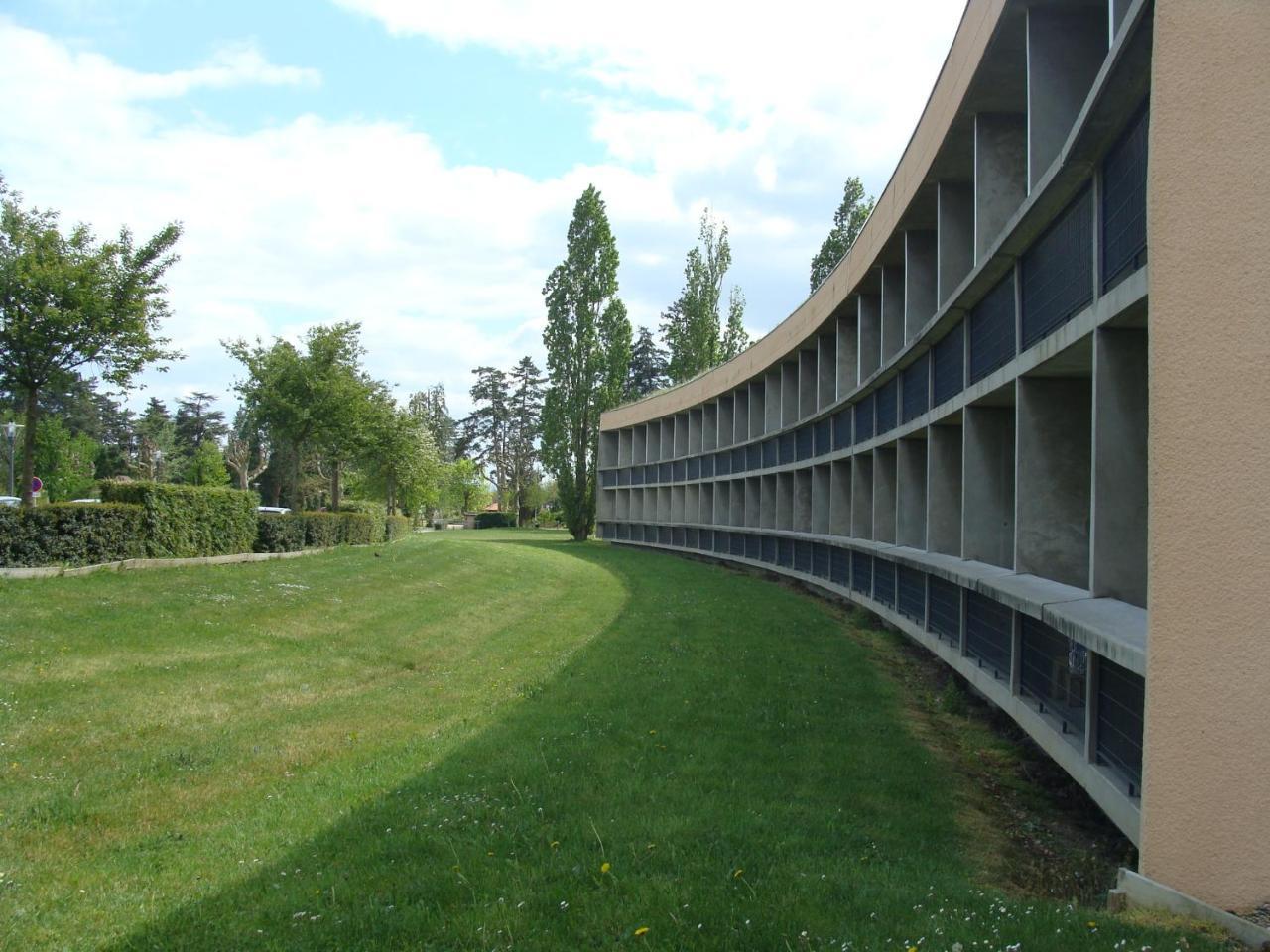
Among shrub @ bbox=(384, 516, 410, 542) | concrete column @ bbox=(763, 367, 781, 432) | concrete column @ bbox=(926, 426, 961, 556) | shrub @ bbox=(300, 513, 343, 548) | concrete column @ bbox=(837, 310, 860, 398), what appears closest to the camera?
concrete column @ bbox=(926, 426, 961, 556)

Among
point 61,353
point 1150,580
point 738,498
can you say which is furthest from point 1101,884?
point 738,498

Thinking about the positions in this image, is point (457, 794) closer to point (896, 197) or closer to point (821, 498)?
point (896, 197)

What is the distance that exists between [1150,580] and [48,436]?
58.8 metres

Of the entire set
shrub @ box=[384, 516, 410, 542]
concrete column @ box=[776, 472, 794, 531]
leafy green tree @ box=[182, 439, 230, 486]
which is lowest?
shrub @ box=[384, 516, 410, 542]

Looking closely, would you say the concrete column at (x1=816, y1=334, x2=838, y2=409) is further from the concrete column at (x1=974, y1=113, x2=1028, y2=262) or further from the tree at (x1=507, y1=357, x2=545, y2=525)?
the tree at (x1=507, y1=357, x2=545, y2=525)

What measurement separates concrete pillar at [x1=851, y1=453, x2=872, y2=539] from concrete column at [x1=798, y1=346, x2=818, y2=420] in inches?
182

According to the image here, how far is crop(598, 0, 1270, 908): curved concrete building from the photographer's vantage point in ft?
14.0

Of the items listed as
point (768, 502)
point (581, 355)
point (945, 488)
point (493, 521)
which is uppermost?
point (581, 355)

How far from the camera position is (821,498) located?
20.1 meters

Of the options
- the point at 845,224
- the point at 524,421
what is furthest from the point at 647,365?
the point at 845,224

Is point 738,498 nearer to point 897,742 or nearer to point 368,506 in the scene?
point 368,506

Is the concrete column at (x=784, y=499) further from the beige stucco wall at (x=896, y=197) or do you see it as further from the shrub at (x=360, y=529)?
the shrub at (x=360, y=529)

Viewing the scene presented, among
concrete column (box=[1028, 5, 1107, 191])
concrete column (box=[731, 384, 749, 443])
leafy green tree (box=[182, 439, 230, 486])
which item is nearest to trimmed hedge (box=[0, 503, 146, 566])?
concrete column (box=[1028, 5, 1107, 191])

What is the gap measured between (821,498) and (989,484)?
10.4m
